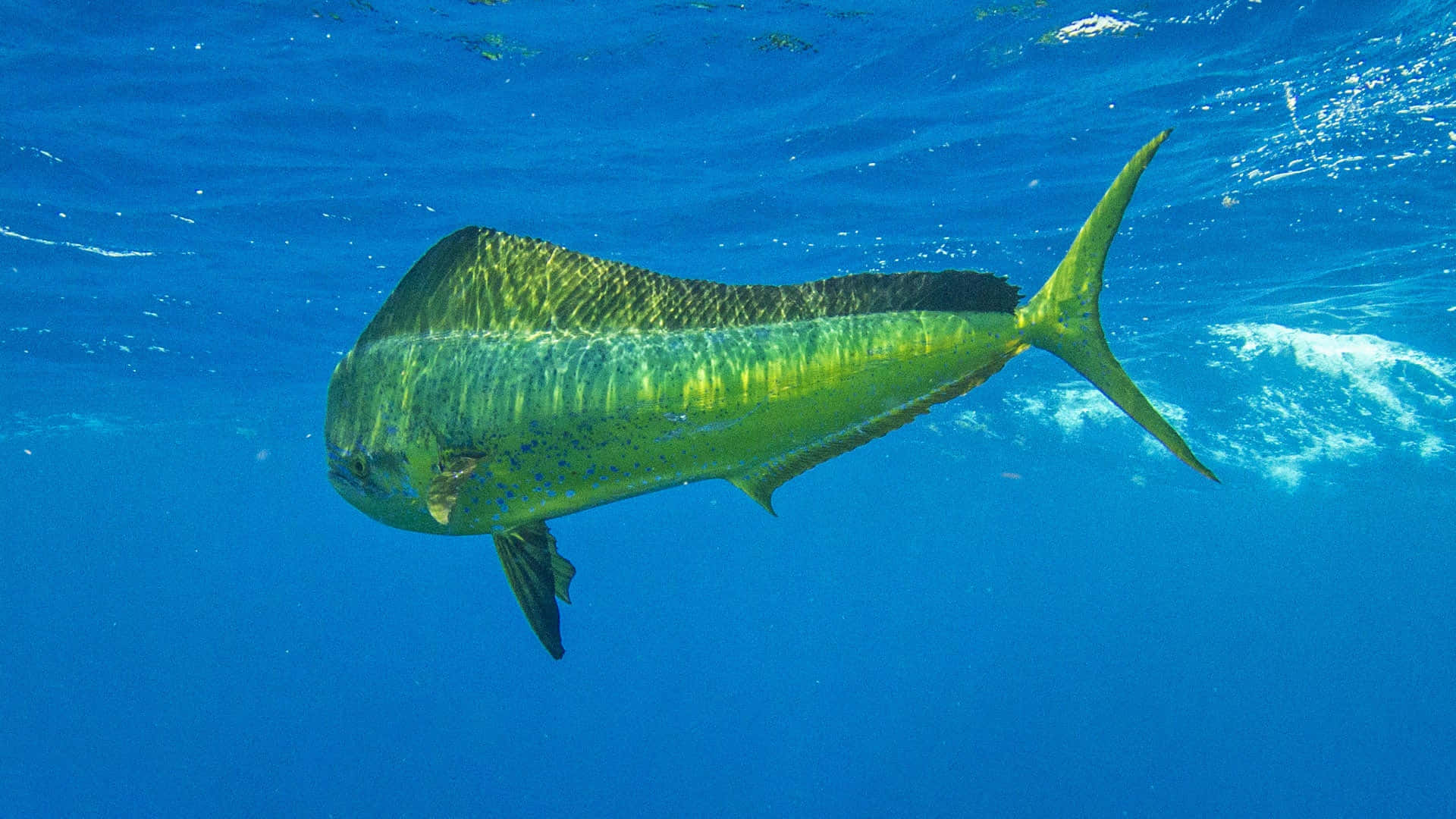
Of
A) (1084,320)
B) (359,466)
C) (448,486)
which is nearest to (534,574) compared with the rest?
(448,486)

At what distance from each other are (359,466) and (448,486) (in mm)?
229

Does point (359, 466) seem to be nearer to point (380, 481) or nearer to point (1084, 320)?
point (380, 481)

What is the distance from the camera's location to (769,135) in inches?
516

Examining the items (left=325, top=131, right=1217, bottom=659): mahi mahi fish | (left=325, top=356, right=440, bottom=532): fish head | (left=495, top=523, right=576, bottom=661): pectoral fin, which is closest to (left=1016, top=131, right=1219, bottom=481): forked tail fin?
(left=325, top=131, right=1217, bottom=659): mahi mahi fish

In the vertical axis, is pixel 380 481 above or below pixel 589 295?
below

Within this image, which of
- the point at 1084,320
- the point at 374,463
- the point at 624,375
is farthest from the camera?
the point at 1084,320

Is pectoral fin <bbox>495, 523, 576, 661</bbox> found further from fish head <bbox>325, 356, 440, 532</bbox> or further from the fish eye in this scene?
the fish eye

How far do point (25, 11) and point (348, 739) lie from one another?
6383 cm

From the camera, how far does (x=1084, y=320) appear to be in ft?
5.37

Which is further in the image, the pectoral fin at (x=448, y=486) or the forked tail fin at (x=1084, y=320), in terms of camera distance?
the forked tail fin at (x=1084, y=320)

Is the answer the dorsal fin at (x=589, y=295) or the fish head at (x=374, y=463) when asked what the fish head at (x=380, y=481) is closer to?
the fish head at (x=374, y=463)

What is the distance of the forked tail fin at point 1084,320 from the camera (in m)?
1.56

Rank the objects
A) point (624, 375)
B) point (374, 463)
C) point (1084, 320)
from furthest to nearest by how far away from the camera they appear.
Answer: point (1084, 320) < point (374, 463) < point (624, 375)

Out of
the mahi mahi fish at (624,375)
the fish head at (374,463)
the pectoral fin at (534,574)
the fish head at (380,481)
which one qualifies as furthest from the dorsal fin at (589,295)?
the pectoral fin at (534,574)
